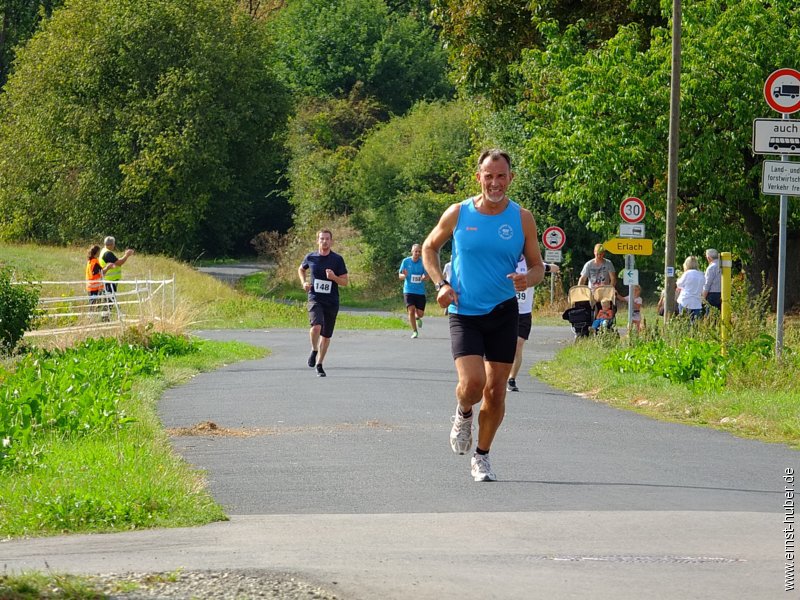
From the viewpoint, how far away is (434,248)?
9.28 m

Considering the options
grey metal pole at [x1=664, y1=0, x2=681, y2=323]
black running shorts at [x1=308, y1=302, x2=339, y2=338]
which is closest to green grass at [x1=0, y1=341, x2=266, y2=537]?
black running shorts at [x1=308, y1=302, x2=339, y2=338]

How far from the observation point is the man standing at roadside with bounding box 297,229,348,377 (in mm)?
18605

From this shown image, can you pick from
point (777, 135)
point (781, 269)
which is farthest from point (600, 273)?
point (777, 135)

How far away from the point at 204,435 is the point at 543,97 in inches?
907

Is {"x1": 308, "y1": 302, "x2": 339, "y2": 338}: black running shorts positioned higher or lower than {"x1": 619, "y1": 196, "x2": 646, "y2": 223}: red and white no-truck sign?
lower

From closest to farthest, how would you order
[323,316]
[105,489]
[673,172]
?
[105,489]
[323,316]
[673,172]

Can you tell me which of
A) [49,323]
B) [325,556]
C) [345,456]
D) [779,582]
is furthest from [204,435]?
[49,323]

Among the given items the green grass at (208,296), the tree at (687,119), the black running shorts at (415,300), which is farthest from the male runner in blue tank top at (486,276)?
the tree at (687,119)

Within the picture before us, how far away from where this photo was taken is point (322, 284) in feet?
61.7

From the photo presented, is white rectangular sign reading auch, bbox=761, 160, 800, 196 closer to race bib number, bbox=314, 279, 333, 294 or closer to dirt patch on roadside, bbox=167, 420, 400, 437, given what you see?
dirt patch on roadside, bbox=167, 420, 400, 437

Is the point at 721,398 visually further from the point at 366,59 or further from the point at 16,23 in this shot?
the point at 16,23

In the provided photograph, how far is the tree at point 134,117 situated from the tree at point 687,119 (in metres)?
31.0

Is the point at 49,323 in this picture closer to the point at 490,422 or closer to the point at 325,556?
the point at 490,422

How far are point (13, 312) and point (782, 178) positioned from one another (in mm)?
10884
